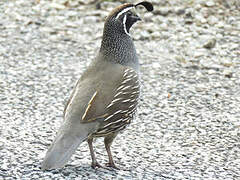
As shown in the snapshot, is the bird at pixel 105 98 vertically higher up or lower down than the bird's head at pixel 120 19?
lower down

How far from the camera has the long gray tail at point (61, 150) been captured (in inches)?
201


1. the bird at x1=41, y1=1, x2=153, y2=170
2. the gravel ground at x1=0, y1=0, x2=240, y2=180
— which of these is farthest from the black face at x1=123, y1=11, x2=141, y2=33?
the gravel ground at x1=0, y1=0, x2=240, y2=180

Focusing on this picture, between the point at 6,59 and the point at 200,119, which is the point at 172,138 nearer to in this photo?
the point at 200,119

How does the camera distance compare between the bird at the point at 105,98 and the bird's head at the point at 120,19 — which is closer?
the bird at the point at 105,98

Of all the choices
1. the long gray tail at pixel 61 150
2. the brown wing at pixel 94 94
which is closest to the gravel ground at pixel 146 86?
the long gray tail at pixel 61 150

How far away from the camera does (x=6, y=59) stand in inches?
378

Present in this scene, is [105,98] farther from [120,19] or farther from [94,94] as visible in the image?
[120,19]

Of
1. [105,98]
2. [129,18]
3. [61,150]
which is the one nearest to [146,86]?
[129,18]

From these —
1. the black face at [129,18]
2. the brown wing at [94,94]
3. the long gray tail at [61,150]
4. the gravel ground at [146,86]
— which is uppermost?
the black face at [129,18]

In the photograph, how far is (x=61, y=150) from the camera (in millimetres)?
5160

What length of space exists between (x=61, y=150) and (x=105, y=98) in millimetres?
755

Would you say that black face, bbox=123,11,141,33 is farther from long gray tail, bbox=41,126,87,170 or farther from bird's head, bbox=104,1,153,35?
long gray tail, bbox=41,126,87,170

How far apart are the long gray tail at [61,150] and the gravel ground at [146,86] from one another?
1.06ft

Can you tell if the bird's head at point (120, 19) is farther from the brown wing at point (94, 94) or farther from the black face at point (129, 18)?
the brown wing at point (94, 94)
